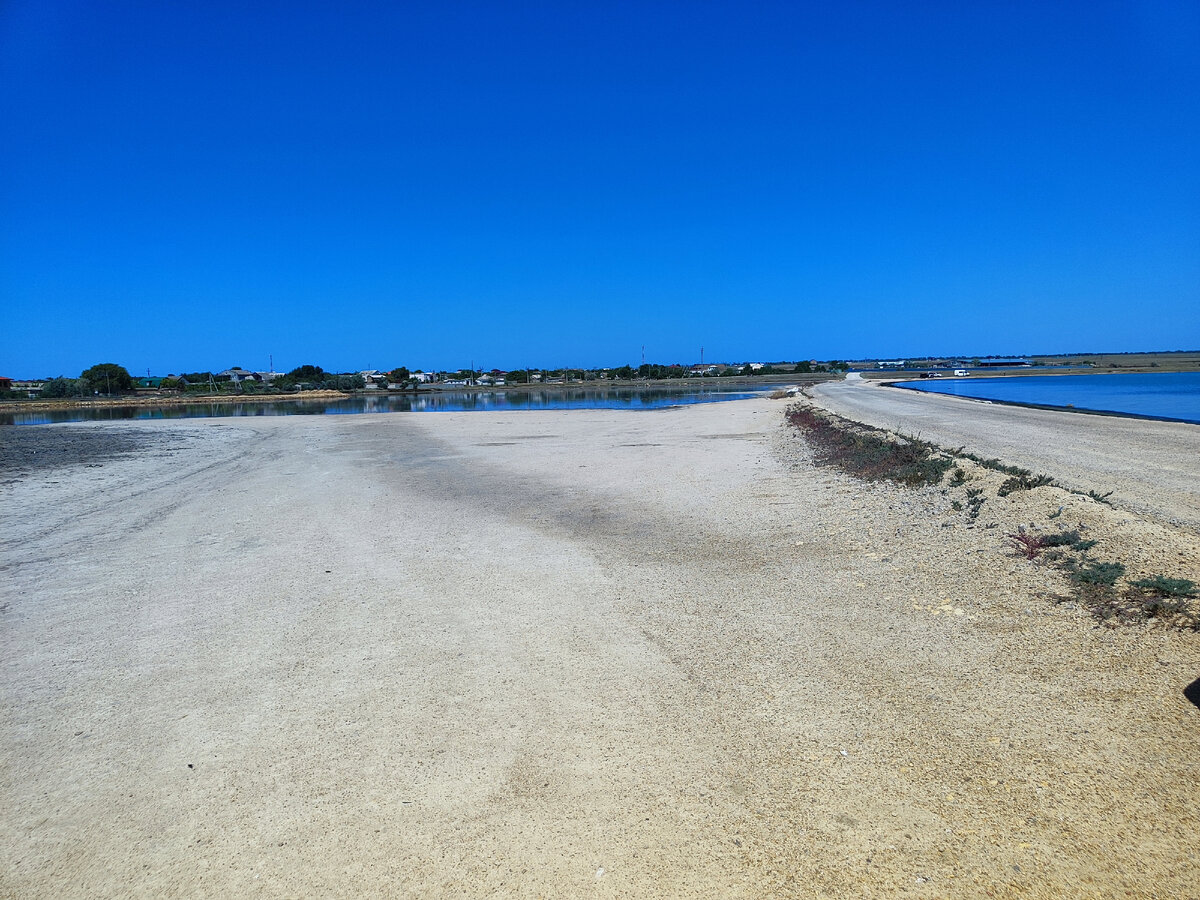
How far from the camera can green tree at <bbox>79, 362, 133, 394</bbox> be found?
100m

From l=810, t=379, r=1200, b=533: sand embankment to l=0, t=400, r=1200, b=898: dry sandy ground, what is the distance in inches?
99.6

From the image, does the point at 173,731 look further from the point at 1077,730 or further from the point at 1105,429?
the point at 1105,429

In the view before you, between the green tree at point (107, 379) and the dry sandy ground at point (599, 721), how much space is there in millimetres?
115081

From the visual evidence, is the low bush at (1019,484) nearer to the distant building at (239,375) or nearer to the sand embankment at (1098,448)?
the sand embankment at (1098,448)

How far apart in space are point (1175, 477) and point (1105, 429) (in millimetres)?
10175

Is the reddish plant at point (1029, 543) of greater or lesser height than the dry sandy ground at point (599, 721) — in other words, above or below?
above

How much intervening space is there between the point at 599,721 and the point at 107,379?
126542 millimetres

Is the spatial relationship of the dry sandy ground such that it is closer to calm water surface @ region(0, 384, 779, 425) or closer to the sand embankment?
the sand embankment

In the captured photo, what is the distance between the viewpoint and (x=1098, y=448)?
566 inches

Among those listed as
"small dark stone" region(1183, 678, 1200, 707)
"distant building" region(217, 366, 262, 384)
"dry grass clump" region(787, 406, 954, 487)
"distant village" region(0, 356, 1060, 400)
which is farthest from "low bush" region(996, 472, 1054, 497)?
"distant building" region(217, 366, 262, 384)

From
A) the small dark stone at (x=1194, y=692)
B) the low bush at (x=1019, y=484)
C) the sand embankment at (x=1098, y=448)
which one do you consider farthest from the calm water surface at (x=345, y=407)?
the small dark stone at (x=1194, y=692)

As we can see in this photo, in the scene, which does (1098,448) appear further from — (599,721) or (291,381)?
(291,381)

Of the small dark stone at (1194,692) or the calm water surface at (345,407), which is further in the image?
the calm water surface at (345,407)

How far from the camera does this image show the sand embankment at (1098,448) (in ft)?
29.0
